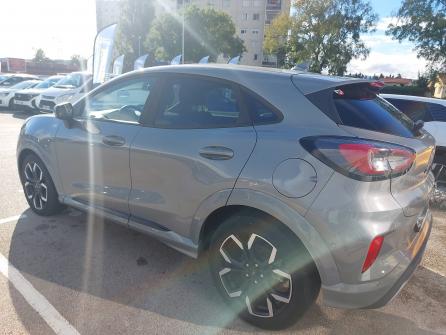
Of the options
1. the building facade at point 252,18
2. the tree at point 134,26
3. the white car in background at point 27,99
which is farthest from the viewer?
the building facade at point 252,18

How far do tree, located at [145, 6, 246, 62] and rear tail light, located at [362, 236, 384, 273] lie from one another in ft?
148

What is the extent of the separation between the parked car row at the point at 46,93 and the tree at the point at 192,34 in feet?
100.0

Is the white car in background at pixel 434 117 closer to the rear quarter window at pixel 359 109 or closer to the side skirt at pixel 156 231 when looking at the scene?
the rear quarter window at pixel 359 109

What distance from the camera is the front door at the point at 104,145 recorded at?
2.97 metres

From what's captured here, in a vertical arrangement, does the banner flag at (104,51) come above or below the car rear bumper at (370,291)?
above

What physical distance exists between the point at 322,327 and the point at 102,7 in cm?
8983

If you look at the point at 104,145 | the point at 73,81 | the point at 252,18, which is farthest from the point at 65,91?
the point at 252,18

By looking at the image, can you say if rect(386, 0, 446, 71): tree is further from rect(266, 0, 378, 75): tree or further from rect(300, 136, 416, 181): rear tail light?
rect(300, 136, 416, 181): rear tail light

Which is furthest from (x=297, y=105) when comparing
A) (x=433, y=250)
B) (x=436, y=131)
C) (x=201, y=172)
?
(x=436, y=131)

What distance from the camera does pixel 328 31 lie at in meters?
37.4

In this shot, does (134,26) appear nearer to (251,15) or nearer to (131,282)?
(251,15)

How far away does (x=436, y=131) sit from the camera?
6.14 metres

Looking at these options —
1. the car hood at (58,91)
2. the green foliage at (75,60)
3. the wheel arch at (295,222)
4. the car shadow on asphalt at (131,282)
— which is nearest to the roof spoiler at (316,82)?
the wheel arch at (295,222)

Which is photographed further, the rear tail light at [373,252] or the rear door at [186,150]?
the rear door at [186,150]
